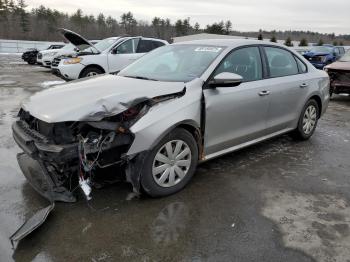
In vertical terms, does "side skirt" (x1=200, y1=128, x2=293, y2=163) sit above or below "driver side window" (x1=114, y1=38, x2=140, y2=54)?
below

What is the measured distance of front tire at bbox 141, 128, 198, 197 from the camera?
3.53 m

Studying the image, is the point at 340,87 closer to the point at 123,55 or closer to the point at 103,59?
the point at 123,55

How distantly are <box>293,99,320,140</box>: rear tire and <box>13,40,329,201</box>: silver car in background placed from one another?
1.73 ft

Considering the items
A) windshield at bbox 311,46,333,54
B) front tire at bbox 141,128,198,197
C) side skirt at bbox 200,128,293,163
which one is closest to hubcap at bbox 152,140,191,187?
front tire at bbox 141,128,198,197

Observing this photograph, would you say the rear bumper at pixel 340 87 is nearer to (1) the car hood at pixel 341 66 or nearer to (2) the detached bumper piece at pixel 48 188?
(1) the car hood at pixel 341 66

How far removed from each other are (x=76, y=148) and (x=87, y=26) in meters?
87.9

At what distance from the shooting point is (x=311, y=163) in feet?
16.4

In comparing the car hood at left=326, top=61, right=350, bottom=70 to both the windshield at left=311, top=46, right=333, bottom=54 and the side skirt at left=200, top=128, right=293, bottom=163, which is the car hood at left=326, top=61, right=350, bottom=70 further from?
the windshield at left=311, top=46, right=333, bottom=54

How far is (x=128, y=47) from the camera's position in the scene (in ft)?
36.0

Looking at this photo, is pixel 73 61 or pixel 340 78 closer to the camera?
pixel 340 78

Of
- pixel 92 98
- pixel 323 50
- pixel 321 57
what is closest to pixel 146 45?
pixel 92 98

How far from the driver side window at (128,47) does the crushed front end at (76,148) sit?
7.62m

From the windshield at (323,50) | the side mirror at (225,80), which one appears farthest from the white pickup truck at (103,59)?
the windshield at (323,50)

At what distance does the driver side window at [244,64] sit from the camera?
14.2 feet
